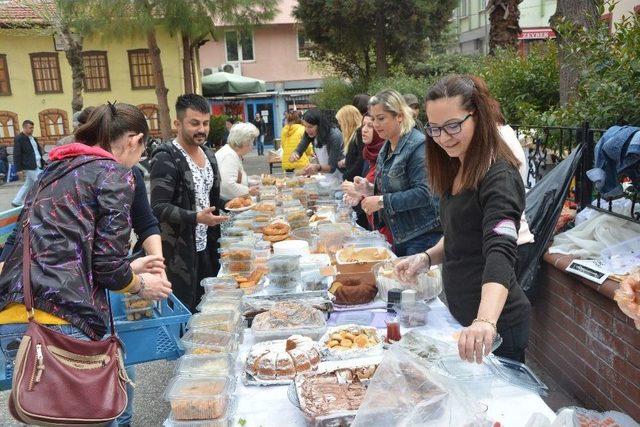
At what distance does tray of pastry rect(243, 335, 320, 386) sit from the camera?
197cm

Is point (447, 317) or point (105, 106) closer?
point (105, 106)

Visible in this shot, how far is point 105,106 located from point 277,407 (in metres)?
1.39

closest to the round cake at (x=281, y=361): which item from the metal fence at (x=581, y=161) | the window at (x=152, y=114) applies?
the metal fence at (x=581, y=161)

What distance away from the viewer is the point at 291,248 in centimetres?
348

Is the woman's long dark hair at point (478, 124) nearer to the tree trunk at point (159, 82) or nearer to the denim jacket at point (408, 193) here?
the denim jacket at point (408, 193)

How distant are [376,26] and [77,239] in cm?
1443

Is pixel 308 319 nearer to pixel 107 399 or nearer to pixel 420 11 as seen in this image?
pixel 107 399

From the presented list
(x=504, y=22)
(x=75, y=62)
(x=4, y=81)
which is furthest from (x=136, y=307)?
(x=4, y=81)

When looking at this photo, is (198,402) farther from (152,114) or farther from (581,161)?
(152,114)

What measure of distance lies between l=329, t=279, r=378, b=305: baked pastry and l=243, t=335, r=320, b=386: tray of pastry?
0.60m

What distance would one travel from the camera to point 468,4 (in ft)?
93.7

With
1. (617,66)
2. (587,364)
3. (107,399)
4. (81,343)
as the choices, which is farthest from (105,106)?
(617,66)

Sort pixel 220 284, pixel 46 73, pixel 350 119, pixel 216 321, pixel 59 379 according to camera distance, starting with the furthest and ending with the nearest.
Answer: pixel 46 73, pixel 350 119, pixel 220 284, pixel 216 321, pixel 59 379

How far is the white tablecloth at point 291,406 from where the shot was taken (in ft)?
5.55
